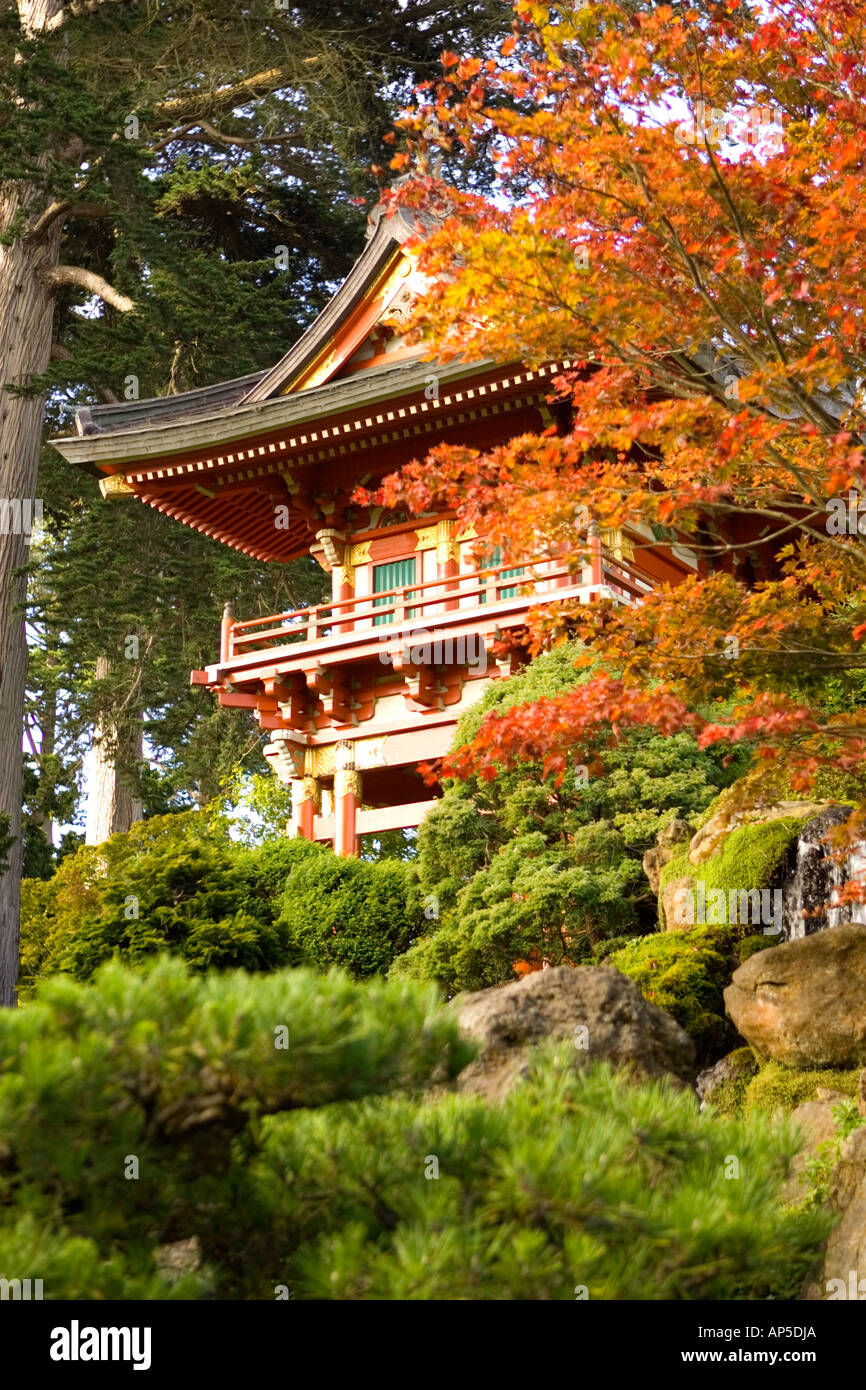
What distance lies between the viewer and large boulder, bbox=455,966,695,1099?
24.8 feet

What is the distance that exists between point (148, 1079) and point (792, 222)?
6519 millimetres

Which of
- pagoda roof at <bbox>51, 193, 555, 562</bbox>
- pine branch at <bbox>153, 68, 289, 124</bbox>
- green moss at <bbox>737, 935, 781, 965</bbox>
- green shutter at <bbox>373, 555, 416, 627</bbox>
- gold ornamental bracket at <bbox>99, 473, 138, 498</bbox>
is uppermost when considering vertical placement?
→ pine branch at <bbox>153, 68, 289, 124</bbox>

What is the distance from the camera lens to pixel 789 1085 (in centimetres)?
976

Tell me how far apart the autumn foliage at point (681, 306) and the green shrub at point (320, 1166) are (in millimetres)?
3565

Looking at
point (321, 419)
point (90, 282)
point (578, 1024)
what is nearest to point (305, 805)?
point (321, 419)

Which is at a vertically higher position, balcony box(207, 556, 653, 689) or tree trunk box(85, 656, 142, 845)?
balcony box(207, 556, 653, 689)

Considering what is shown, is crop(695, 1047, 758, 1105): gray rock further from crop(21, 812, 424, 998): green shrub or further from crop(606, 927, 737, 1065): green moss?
crop(21, 812, 424, 998): green shrub

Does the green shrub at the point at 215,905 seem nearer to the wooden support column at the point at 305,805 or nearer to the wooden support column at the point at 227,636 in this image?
the wooden support column at the point at 305,805

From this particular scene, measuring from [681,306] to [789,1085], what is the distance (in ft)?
16.5

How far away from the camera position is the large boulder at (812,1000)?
31.4 feet

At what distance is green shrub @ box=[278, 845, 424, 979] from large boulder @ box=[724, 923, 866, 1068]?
20.6 ft

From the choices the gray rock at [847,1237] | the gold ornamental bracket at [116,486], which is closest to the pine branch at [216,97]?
the gold ornamental bracket at [116,486]

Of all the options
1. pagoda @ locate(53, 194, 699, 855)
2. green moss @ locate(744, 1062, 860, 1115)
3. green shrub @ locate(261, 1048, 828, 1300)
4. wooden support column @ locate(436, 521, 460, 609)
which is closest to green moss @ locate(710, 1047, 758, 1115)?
green moss @ locate(744, 1062, 860, 1115)

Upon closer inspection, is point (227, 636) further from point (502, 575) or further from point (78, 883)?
point (78, 883)
